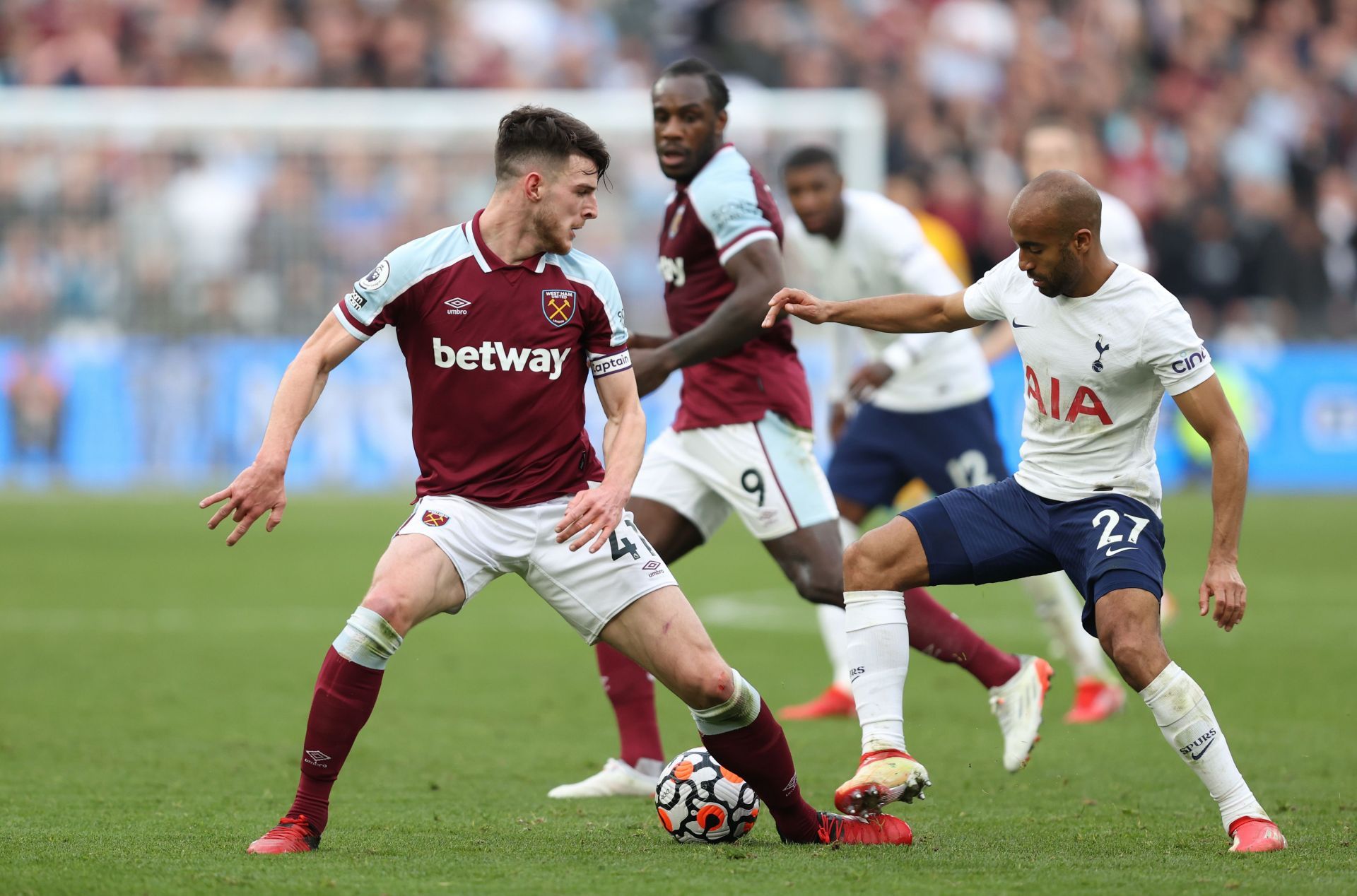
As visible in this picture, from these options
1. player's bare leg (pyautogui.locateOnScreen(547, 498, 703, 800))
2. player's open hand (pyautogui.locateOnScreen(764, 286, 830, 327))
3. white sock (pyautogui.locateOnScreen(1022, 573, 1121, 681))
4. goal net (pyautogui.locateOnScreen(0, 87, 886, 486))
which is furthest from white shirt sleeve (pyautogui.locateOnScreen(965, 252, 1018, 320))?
goal net (pyautogui.locateOnScreen(0, 87, 886, 486))

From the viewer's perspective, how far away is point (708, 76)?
7.39 metres

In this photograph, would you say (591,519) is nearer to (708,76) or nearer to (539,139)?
(539,139)

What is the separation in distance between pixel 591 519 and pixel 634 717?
73.9 inches

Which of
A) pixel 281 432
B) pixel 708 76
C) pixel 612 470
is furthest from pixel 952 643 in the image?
pixel 281 432

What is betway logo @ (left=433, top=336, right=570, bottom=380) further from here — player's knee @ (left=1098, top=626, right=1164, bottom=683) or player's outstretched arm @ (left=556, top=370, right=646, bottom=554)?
player's knee @ (left=1098, top=626, right=1164, bottom=683)

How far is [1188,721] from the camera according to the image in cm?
559

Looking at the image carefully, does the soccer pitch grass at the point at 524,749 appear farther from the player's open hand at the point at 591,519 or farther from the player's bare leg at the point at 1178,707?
the player's open hand at the point at 591,519

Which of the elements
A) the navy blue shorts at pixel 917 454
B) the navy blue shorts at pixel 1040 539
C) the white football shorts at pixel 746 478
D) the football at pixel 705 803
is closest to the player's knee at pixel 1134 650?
the navy blue shorts at pixel 1040 539

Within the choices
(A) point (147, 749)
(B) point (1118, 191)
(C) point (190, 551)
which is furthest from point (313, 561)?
(B) point (1118, 191)

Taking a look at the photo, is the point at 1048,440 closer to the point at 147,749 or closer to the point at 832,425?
the point at 832,425

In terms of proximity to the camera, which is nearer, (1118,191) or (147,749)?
(147,749)

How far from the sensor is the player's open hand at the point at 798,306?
19.8ft

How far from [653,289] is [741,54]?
4.90 metres

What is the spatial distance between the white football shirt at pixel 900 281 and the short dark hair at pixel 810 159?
264 mm
